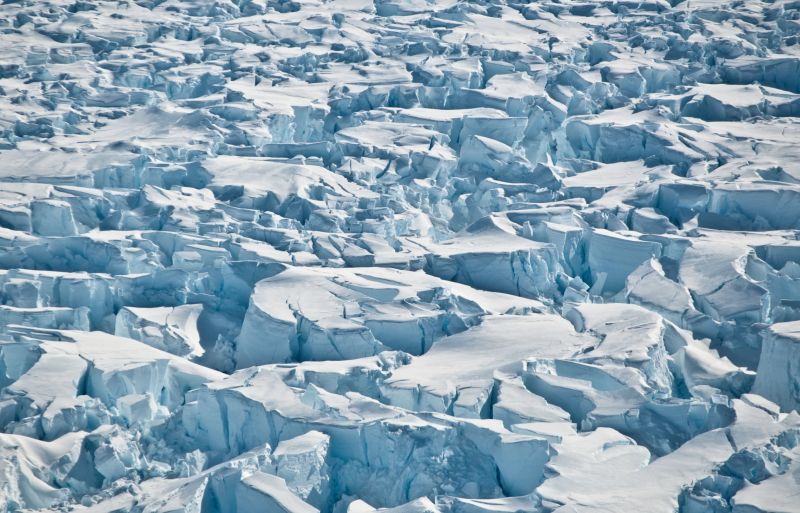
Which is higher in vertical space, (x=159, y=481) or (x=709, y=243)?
(x=709, y=243)

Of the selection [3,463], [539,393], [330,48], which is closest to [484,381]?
[539,393]

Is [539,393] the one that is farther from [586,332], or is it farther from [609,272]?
[609,272]

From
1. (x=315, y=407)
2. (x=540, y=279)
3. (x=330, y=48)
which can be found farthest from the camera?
(x=330, y=48)

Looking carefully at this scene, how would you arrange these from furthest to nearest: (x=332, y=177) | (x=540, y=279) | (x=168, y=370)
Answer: (x=332, y=177) → (x=540, y=279) → (x=168, y=370)

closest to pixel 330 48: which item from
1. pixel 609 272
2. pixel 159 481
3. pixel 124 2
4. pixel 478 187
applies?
pixel 124 2

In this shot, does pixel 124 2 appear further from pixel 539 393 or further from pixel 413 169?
pixel 539 393

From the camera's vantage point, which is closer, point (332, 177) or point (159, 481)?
point (159, 481)
